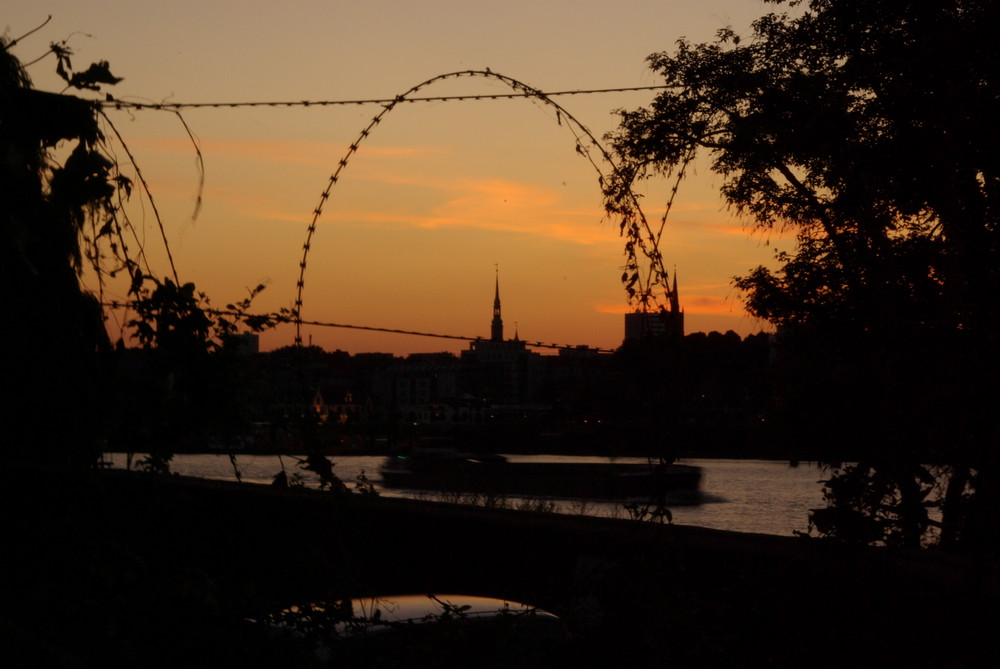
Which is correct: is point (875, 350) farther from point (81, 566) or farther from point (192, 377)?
point (81, 566)

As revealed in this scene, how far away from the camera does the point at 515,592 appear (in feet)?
15.2

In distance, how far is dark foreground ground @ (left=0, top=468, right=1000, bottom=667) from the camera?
3402 millimetres

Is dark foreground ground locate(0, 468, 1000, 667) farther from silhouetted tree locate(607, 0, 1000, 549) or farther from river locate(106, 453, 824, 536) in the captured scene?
river locate(106, 453, 824, 536)

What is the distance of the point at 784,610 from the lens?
3.68 meters

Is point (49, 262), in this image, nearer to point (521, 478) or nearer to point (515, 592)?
point (515, 592)

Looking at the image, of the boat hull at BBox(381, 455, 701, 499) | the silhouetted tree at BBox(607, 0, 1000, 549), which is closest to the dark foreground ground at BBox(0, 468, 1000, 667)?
the silhouetted tree at BBox(607, 0, 1000, 549)

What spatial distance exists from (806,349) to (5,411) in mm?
3633

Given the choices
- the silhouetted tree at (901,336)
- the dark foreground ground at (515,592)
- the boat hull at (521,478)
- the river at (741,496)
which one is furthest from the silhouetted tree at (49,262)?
the boat hull at (521,478)

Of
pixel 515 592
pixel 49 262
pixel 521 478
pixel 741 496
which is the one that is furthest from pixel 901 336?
pixel 741 496

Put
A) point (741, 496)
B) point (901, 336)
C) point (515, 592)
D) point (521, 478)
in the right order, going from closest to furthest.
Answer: point (901, 336) < point (515, 592) < point (521, 478) < point (741, 496)

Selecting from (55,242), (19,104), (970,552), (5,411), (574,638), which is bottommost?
(574,638)

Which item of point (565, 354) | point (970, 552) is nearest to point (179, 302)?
point (565, 354)

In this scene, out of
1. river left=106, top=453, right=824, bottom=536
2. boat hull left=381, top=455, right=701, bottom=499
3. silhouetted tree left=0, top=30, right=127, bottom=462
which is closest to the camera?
silhouetted tree left=0, top=30, right=127, bottom=462

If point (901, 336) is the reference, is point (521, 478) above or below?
below
